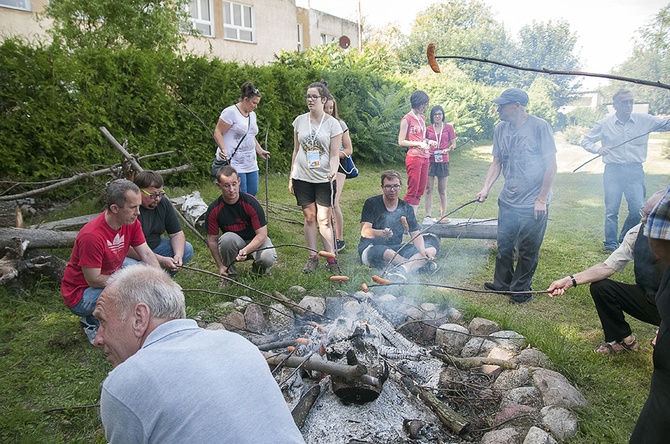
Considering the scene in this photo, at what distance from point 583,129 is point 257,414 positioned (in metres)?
14.0

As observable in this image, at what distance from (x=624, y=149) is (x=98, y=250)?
581 centimetres

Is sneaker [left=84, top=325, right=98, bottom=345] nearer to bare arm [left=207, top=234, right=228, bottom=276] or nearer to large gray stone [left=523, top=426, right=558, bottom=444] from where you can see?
bare arm [left=207, top=234, right=228, bottom=276]

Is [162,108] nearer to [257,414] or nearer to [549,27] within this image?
[549,27]

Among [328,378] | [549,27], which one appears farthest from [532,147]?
[549,27]

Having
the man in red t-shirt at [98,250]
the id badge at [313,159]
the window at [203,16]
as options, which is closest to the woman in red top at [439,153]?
the id badge at [313,159]

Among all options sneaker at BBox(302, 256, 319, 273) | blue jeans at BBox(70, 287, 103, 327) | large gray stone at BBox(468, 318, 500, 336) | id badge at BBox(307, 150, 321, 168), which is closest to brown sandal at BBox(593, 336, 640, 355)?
large gray stone at BBox(468, 318, 500, 336)

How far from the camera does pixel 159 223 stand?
4.29 m

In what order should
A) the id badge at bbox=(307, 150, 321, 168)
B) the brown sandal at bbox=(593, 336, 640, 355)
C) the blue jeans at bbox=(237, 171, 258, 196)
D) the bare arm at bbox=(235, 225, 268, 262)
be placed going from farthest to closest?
the blue jeans at bbox=(237, 171, 258, 196)
the id badge at bbox=(307, 150, 321, 168)
the bare arm at bbox=(235, 225, 268, 262)
the brown sandal at bbox=(593, 336, 640, 355)

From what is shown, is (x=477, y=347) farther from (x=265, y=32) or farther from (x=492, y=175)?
(x=265, y=32)

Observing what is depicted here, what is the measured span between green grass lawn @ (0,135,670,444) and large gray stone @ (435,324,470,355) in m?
0.30

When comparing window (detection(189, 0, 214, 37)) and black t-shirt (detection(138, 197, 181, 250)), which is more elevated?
window (detection(189, 0, 214, 37))

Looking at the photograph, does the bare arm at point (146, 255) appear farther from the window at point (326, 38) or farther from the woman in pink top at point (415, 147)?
the window at point (326, 38)

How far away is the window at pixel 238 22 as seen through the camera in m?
16.0

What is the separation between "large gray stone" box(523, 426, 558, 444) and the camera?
7.55 feet
